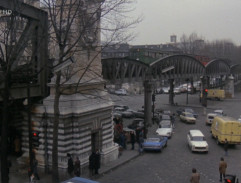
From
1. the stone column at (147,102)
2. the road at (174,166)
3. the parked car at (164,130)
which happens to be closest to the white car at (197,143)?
the road at (174,166)

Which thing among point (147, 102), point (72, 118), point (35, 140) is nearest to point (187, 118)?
point (147, 102)

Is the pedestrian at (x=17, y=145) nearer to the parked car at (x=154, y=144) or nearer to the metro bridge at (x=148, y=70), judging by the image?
the parked car at (x=154, y=144)

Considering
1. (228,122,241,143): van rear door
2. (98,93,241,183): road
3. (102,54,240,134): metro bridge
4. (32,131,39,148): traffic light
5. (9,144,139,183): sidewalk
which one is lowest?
(98,93,241,183): road

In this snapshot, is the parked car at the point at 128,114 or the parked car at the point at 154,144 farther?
Result: the parked car at the point at 128,114

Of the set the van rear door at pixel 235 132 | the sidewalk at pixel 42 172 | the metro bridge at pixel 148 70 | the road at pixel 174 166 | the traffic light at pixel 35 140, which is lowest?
the road at pixel 174 166

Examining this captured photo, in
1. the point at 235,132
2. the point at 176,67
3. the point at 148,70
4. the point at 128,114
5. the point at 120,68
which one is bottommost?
the point at 128,114

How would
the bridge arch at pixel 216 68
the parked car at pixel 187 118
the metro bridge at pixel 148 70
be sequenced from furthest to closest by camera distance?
the bridge arch at pixel 216 68
the parked car at pixel 187 118
the metro bridge at pixel 148 70

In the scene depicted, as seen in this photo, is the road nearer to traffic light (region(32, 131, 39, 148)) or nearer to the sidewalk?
the sidewalk

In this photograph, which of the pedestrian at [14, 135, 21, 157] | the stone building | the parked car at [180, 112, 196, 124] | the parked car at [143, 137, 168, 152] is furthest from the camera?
the parked car at [180, 112, 196, 124]

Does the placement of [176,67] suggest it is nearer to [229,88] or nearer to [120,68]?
[120,68]

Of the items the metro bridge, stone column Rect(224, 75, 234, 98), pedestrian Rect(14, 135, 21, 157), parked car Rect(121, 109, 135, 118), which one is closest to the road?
pedestrian Rect(14, 135, 21, 157)

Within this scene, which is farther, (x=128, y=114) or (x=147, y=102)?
(x=128, y=114)

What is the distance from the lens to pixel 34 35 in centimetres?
1383

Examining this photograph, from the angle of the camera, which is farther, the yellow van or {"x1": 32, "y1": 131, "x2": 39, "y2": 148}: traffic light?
the yellow van
